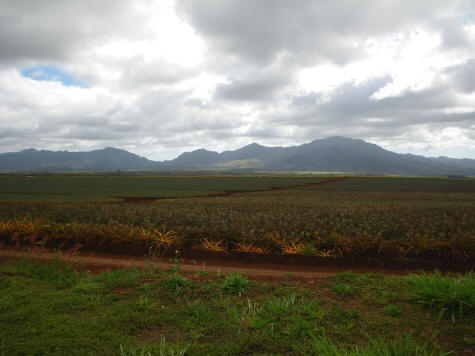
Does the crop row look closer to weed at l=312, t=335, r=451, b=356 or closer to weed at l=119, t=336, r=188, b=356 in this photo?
→ weed at l=312, t=335, r=451, b=356

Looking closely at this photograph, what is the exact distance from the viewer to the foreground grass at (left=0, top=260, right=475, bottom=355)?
3826 millimetres

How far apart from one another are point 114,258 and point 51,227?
5183mm

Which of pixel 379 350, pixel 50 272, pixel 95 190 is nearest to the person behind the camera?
pixel 379 350

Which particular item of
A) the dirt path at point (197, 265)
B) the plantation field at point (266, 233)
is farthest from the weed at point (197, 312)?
the plantation field at point (266, 233)

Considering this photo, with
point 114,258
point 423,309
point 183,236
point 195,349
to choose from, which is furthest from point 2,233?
point 423,309

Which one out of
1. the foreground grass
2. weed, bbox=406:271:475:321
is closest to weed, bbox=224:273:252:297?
the foreground grass

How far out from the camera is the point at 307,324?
434cm

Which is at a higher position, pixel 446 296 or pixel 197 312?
pixel 446 296

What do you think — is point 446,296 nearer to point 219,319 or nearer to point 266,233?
point 219,319

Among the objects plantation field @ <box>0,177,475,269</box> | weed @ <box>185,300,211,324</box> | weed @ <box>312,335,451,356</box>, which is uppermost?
weed @ <box>312,335,451,356</box>

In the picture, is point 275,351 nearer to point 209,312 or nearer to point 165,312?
point 209,312

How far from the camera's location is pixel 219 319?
466cm

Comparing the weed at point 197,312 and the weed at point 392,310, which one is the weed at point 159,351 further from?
the weed at point 392,310

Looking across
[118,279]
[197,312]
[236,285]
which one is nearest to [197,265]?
[118,279]
